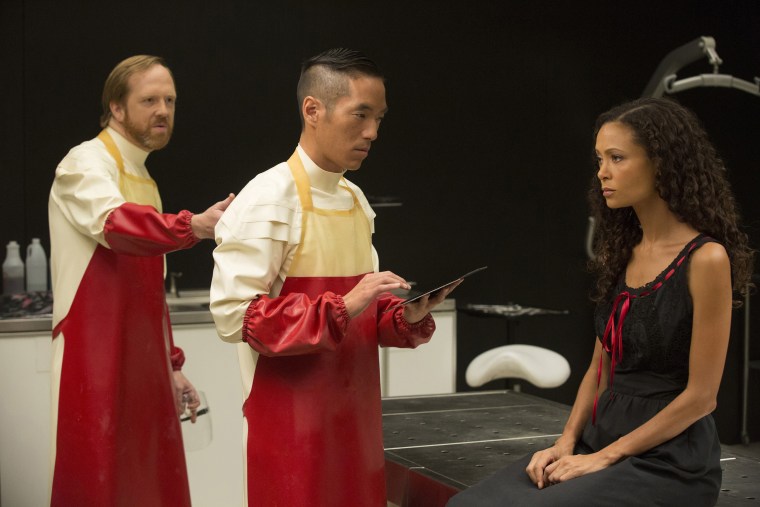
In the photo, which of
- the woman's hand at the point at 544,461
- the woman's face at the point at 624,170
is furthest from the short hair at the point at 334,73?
the woman's hand at the point at 544,461

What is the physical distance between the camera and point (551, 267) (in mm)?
5992

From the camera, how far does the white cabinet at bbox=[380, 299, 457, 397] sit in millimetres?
4762

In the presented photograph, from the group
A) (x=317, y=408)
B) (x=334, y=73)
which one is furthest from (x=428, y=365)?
(x=334, y=73)

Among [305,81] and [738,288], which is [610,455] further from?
[305,81]

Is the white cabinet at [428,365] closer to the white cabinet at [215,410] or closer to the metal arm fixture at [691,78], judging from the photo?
the white cabinet at [215,410]

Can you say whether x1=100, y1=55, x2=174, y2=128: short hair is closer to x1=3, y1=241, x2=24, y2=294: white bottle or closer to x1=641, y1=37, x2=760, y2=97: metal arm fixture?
x1=3, y1=241, x2=24, y2=294: white bottle

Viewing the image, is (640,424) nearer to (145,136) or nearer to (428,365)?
(145,136)

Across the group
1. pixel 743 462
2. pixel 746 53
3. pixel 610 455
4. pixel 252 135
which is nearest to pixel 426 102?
pixel 252 135

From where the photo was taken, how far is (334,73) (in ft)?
7.30

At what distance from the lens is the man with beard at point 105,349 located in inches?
122

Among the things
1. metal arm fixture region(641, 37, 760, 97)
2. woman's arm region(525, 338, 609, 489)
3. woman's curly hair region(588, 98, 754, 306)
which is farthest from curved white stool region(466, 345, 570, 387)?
metal arm fixture region(641, 37, 760, 97)

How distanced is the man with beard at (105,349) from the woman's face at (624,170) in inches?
54.9

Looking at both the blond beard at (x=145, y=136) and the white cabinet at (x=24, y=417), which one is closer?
the blond beard at (x=145, y=136)

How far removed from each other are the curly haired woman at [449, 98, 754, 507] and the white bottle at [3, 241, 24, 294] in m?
2.88
